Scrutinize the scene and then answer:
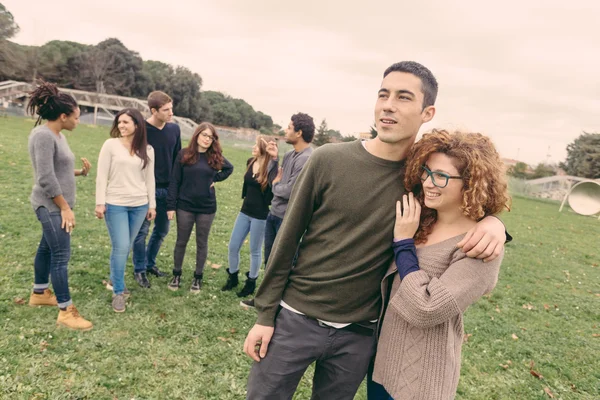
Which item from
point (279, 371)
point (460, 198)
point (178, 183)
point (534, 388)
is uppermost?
point (460, 198)

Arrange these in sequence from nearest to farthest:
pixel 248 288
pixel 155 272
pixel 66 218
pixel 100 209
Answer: pixel 66 218 → pixel 100 209 → pixel 248 288 → pixel 155 272

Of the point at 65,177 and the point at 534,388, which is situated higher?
the point at 65,177

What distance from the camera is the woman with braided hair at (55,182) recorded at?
3.51m

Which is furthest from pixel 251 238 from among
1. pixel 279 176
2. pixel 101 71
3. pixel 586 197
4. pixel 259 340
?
pixel 101 71

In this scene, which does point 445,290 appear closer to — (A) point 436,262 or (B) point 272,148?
(A) point 436,262

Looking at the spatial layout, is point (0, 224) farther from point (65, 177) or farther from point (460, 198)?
point (460, 198)

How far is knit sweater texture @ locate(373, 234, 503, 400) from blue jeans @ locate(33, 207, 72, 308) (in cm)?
318

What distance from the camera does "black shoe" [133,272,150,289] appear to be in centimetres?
502

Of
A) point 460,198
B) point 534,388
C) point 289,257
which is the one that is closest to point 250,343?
point 289,257

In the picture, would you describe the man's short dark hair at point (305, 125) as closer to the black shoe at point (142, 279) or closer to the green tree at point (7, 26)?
the black shoe at point (142, 279)

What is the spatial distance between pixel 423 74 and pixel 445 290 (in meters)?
1.07

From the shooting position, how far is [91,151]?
52.8 ft

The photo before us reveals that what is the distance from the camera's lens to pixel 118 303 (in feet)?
14.2

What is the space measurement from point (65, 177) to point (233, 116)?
249 feet
